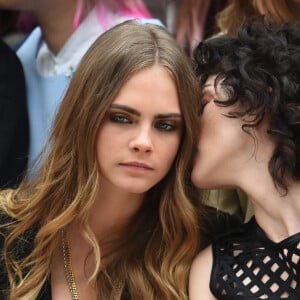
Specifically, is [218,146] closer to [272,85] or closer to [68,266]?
[272,85]

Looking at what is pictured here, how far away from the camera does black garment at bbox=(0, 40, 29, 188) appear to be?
2.57 m

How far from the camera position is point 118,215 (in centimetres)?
229

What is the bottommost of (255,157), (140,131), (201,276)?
(201,276)

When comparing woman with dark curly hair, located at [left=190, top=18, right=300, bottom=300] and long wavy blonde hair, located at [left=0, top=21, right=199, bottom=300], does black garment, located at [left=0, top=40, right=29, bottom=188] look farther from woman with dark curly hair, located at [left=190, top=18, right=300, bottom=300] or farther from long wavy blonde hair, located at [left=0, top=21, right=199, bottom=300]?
woman with dark curly hair, located at [left=190, top=18, right=300, bottom=300]

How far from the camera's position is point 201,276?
84.4 inches

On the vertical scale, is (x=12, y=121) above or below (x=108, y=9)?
below

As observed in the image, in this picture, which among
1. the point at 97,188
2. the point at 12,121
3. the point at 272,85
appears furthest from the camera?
the point at 12,121

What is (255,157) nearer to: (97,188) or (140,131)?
(140,131)

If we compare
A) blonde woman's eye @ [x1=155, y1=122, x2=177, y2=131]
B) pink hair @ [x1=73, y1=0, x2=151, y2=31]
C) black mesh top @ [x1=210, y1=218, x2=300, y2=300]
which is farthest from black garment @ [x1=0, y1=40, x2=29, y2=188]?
black mesh top @ [x1=210, y1=218, x2=300, y2=300]

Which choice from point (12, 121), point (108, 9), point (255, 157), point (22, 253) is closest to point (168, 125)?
point (255, 157)

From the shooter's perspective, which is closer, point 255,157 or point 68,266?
point 255,157

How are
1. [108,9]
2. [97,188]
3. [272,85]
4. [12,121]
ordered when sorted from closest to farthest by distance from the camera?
[272,85]
[97,188]
[12,121]
[108,9]

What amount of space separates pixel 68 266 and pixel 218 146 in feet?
1.72

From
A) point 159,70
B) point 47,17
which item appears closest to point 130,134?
point 159,70
